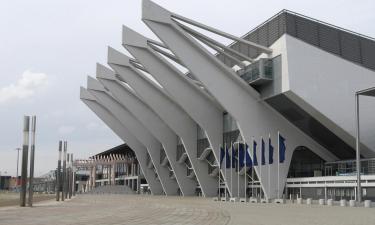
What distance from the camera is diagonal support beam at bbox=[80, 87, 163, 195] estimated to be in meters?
76.4

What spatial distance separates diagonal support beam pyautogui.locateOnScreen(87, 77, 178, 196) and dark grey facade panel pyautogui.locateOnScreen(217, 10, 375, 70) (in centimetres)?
3020

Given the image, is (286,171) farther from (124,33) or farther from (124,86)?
(124,86)

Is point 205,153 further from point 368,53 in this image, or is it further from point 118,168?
point 118,168

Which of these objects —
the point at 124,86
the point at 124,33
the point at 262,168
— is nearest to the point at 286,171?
the point at 262,168

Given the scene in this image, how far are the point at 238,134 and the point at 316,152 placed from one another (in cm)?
811

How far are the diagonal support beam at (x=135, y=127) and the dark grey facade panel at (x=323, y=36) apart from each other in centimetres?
3020

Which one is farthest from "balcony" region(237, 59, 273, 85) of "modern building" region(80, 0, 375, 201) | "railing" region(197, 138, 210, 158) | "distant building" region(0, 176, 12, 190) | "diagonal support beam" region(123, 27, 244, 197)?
"distant building" region(0, 176, 12, 190)

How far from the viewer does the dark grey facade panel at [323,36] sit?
42.5m

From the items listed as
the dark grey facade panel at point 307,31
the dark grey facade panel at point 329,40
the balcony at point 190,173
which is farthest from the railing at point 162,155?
the dark grey facade panel at point 329,40

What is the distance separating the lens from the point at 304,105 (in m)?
41.3

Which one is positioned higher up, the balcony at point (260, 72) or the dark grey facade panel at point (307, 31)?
the dark grey facade panel at point (307, 31)

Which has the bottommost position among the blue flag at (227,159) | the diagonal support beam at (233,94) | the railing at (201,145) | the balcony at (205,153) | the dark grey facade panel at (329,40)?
the blue flag at (227,159)

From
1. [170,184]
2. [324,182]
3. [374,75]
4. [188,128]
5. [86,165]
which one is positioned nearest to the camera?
[324,182]

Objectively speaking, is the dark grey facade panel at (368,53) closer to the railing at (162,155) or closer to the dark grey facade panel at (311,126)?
the dark grey facade panel at (311,126)
